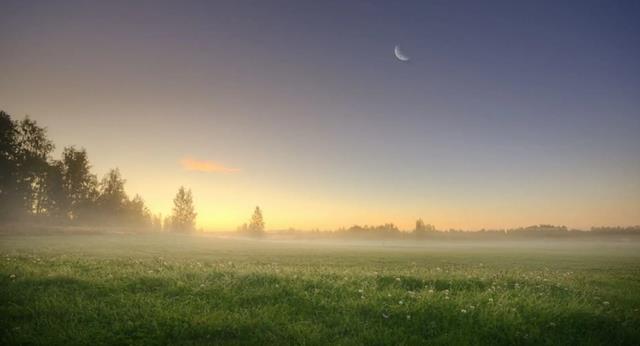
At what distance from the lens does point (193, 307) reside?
8461 mm

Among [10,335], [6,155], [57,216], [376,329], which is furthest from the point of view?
[57,216]

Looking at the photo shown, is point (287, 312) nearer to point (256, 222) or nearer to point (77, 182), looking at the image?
point (77, 182)

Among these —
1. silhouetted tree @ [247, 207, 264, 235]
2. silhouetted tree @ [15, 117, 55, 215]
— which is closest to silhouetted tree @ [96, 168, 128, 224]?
silhouetted tree @ [15, 117, 55, 215]

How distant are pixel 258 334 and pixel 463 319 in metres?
4.46

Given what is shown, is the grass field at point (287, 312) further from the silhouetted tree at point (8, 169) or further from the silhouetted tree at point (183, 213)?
the silhouetted tree at point (183, 213)

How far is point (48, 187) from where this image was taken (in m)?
78.6

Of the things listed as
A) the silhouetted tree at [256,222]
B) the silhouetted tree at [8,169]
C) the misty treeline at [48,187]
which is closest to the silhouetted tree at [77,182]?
the misty treeline at [48,187]

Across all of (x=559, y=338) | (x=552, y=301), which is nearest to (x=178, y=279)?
(x=559, y=338)

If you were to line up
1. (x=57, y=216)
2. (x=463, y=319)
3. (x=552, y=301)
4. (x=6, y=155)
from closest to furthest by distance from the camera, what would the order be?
1. (x=463, y=319)
2. (x=552, y=301)
3. (x=6, y=155)
4. (x=57, y=216)

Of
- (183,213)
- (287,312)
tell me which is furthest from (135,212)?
(287,312)

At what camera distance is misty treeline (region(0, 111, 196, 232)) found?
66.2 m

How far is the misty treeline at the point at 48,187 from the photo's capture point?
6625 cm

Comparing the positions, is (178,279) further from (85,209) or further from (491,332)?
(85,209)

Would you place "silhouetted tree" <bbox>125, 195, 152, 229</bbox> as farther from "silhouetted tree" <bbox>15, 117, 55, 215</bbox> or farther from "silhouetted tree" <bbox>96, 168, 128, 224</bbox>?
"silhouetted tree" <bbox>15, 117, 55, 215</bbox>
